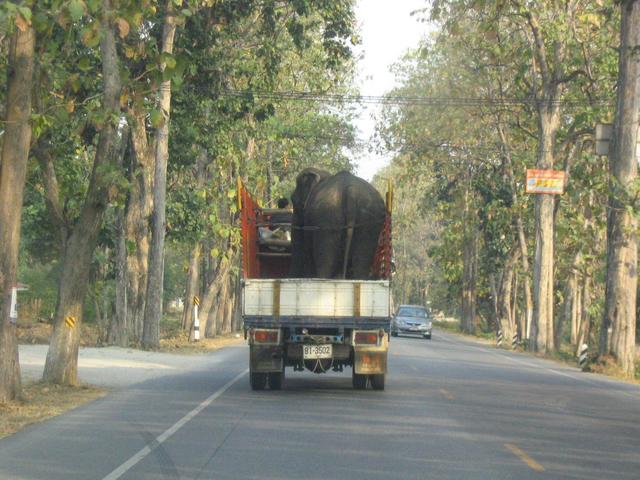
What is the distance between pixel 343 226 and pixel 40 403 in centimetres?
597

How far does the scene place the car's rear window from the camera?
173 ft

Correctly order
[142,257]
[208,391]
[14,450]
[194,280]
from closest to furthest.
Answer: [14,450]
[208,391]
[142,257]
[194,280]

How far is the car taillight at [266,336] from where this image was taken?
18094 millimetres

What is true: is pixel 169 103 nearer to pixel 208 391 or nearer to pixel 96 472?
pixel 208 391

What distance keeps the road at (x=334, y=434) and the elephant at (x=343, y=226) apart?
2206 millimetres

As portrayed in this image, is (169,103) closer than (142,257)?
Yes

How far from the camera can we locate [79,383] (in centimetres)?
1920

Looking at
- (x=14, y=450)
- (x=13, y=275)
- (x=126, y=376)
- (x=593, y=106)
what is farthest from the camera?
(x=593, y=106)

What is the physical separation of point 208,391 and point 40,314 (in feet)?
136

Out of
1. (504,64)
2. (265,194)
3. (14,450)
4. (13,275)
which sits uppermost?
(504,64)

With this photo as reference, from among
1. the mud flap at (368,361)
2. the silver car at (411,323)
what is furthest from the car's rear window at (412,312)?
the mud flap at (368,361)

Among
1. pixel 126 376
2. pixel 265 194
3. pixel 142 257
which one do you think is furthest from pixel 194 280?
A: pixel 126 376

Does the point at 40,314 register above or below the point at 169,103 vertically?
below

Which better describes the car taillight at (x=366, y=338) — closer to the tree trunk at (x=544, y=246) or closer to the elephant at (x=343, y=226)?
the elephant at (x=343, y=226)
